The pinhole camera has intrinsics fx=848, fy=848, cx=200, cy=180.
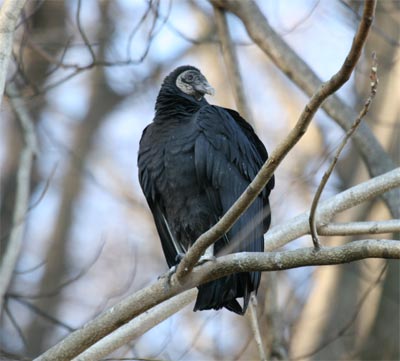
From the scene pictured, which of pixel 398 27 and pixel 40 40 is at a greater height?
pixel 40 40

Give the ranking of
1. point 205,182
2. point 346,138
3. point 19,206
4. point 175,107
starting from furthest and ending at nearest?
point 19,206, point 175,107, point 205,182, point 346,138

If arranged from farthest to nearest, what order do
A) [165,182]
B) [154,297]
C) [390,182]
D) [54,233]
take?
[54,233], [165,182], [390,182], [154,297]

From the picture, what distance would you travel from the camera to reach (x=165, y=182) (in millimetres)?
5098

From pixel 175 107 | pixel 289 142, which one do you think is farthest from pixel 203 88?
pixel 289 142

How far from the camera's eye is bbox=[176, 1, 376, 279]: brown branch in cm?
291

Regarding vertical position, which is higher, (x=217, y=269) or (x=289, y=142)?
(x=289, y=142)

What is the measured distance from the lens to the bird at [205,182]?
4648mm

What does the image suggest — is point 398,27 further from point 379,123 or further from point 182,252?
point 182,252

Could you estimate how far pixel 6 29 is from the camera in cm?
431

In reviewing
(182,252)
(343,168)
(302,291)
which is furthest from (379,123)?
(182,252)

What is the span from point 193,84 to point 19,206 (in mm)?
1511

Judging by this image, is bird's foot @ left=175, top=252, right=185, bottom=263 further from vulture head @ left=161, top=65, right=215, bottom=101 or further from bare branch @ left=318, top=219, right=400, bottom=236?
vulture head @ left=161, top=65, right=215, bottom=101

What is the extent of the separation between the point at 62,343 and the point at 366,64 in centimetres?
539

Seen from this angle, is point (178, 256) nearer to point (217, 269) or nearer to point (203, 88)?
point (217, 269)
